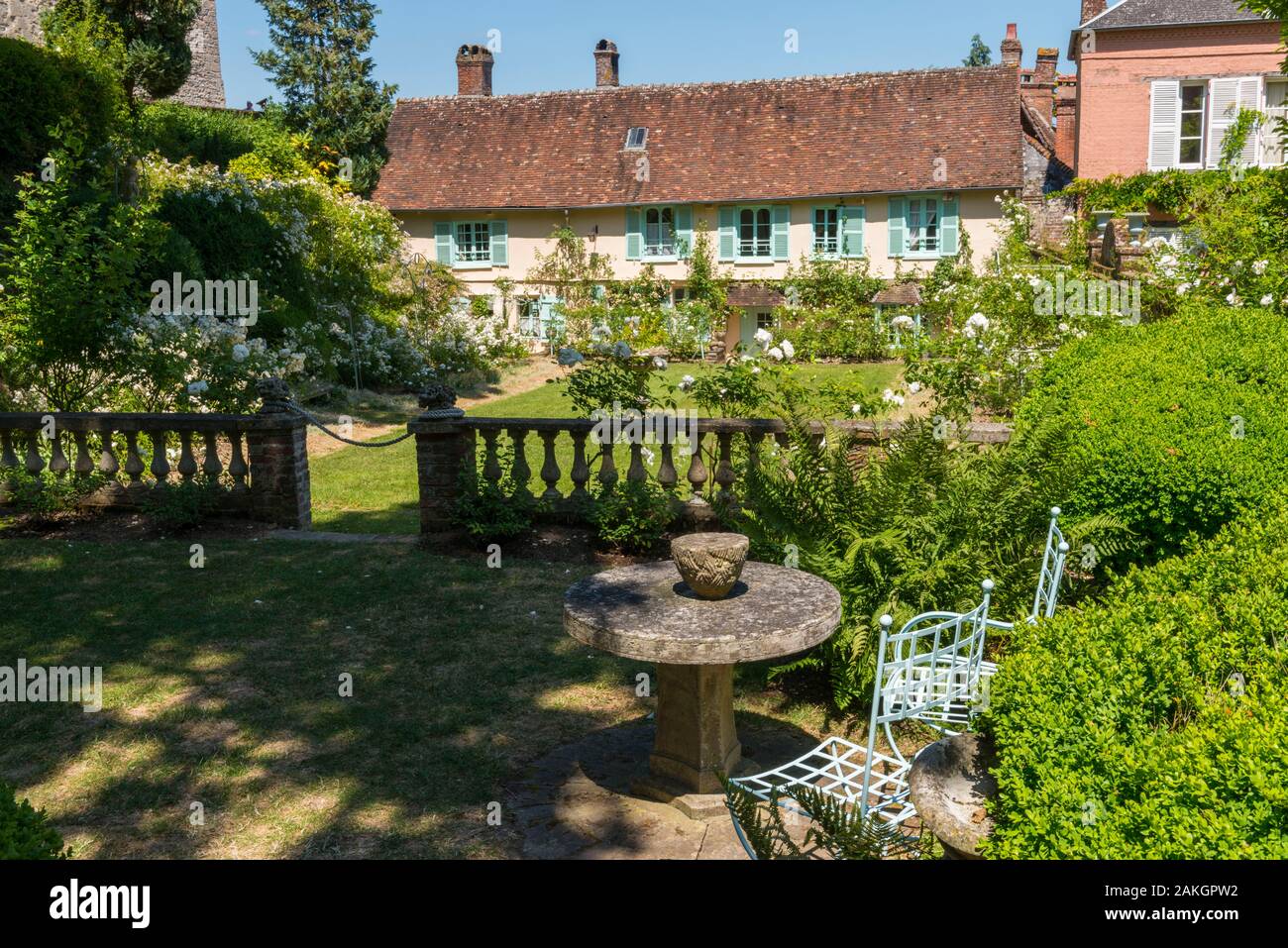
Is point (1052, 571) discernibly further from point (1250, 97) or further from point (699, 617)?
point (1250, 97)

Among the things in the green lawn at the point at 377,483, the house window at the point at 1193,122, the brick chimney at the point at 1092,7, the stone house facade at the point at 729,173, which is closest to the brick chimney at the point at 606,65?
the stone house facade at the point at 729,173

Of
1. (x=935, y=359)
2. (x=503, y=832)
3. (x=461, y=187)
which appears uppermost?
(x=461, y=187)

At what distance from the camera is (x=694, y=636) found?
178 inches

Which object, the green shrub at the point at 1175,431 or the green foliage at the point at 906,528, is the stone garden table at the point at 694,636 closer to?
the green foliage at the point at 906,528

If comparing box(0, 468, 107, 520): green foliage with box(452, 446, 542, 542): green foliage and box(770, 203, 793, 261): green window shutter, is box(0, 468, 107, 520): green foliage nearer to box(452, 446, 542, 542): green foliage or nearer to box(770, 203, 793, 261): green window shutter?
box(452, 446, 542, 542): green foliage

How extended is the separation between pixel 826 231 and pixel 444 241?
1124 cm

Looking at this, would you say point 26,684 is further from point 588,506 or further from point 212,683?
point 588,506

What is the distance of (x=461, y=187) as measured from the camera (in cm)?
3294

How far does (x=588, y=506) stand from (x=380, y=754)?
3.89 m

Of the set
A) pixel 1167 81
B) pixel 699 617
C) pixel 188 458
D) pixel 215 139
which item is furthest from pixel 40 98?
pixel 1167 81

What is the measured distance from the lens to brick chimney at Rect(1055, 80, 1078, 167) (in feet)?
110

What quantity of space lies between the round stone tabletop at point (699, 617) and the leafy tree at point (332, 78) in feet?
101

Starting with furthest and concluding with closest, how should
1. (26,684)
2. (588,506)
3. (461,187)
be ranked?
(461,187)
(588,506)
(26,684)

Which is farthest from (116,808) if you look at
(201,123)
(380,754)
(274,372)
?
(201,123)
